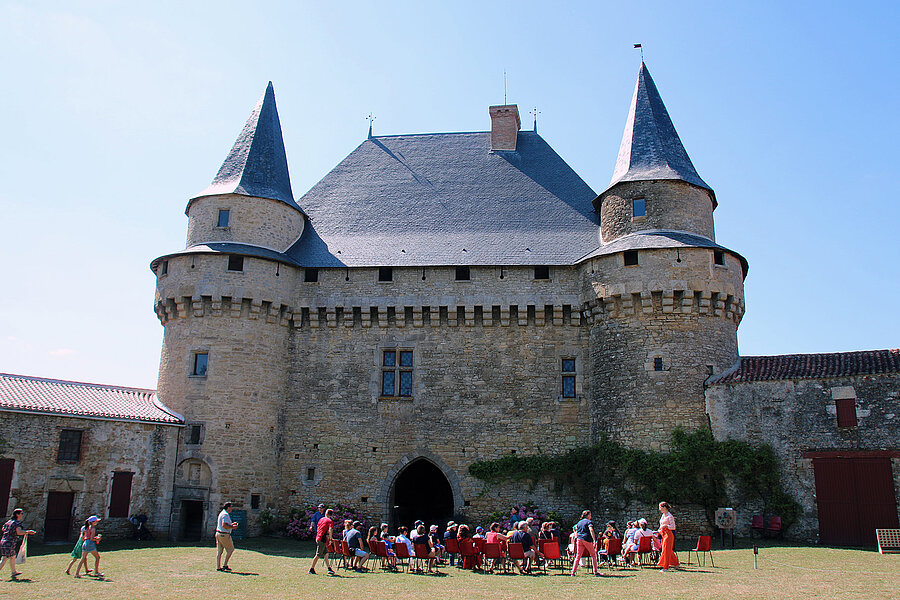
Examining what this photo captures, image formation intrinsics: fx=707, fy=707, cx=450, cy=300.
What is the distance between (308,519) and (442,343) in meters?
6.20

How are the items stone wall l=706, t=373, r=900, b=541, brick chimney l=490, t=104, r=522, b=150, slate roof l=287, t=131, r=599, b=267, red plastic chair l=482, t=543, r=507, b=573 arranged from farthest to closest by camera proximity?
1. brick chimney l=490, t=104, r=522, b=150
2. slate roof l=287, t=131, r=599, b=267
3. stone wall l=706, t=373, r=900, b=541
4. red plastic chair l=482, t=543, r=507, b=573

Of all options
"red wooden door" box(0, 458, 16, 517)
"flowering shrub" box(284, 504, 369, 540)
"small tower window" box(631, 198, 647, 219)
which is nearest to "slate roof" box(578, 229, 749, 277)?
"small tower window" box(631, 198, 647, 219)

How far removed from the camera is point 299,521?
19.4 metres

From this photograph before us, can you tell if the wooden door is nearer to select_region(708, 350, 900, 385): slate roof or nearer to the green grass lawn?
the green grass lawn

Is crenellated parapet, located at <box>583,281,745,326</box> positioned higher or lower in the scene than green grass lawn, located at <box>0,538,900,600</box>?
higher

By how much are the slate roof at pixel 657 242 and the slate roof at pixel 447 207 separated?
45.3 inches

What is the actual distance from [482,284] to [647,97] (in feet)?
26.5

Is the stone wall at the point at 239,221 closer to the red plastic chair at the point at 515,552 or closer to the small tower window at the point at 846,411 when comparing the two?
the red plastic chair at the point at 515,552

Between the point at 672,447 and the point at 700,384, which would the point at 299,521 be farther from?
the point at 700,384

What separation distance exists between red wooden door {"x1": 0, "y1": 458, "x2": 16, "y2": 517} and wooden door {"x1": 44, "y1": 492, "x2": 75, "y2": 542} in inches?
35.9

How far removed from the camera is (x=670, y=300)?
62.2ft

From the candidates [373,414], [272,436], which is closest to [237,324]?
[272,436]

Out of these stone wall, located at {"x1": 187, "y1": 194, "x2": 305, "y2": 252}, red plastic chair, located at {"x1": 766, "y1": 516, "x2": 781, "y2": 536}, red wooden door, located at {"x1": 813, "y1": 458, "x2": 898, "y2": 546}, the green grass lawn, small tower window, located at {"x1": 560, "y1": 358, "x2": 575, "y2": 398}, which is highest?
stone wall, located at {"x1": 187, "y1": 194, "x2": 305, "y2": 252}

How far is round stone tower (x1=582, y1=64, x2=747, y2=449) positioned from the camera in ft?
60.6
